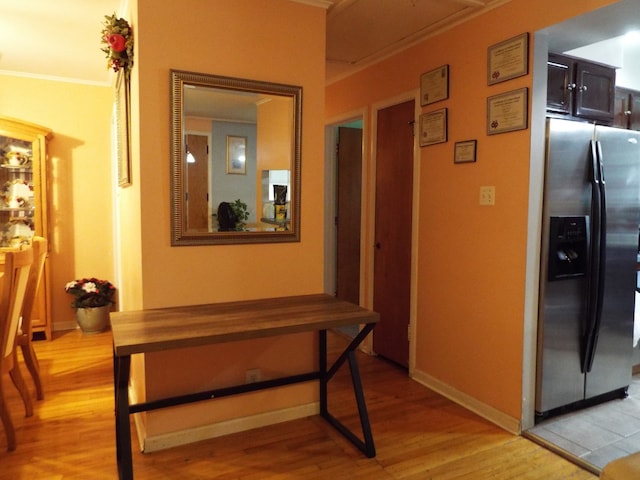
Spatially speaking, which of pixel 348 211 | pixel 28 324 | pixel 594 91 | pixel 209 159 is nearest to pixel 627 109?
pixel 594 91

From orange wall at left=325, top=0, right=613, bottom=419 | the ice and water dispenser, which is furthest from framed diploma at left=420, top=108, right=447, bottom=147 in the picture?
the ice and water dispenser

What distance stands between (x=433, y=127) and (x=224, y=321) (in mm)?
1910

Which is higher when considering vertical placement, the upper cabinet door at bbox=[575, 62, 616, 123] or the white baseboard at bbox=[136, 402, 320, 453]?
the upper cabinet door at bbox=[575, 62, 616, 123]

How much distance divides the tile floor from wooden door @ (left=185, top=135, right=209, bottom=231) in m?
2.12

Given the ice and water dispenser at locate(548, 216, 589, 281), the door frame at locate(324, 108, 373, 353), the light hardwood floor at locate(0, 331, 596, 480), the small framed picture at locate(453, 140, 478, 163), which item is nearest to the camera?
the light hardwood floor at locate(0, 331, 596, 480)

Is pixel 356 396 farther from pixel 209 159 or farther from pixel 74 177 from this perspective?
pixel 74 177

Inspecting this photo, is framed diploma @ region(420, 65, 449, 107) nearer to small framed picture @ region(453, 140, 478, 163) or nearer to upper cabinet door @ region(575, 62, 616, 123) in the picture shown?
small framed picture @ region(453, 140, 478, 163)

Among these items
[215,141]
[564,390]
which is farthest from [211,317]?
[564,390]

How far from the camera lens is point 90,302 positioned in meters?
4.17

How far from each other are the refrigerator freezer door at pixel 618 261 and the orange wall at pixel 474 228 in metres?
0.62

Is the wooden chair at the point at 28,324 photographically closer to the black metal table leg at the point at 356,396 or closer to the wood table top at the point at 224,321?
the wood table top at the point at 224,321

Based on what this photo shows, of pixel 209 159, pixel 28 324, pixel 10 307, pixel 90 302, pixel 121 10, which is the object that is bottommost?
pixel 90 302

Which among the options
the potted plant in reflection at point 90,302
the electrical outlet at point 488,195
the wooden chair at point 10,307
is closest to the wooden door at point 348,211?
the electrical outlet at point 488,195

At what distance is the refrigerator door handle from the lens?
2570 millimetres
